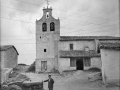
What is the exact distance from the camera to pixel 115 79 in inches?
593

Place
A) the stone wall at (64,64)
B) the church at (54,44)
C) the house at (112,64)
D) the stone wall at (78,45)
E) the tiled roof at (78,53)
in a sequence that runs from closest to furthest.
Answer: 1. the house at (112,64)
2. the stone wall at (64,64)
3. the tiled roof at (78,53)
4. the church at (54,44)
5. the stone wall at (78,45)

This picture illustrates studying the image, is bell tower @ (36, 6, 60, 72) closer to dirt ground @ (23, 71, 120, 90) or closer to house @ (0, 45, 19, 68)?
house @ (0, 45, 19, 68)

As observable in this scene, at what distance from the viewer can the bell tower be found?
105 ft

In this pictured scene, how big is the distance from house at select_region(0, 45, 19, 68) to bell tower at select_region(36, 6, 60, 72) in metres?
5.16

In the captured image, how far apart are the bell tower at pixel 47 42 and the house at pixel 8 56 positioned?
203 inches

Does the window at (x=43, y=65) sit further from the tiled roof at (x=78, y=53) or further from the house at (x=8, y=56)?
the house at (x=8, y=56)

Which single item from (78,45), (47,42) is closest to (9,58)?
(47,42)

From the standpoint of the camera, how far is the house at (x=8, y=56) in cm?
2940

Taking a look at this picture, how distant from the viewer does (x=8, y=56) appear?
103 ft

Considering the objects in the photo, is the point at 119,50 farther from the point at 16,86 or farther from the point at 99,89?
the point at 16,86

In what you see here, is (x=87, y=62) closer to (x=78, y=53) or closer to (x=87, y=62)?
(x=87, y=62)

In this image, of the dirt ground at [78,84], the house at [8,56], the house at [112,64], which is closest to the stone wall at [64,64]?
the dirt ground at [78,84]

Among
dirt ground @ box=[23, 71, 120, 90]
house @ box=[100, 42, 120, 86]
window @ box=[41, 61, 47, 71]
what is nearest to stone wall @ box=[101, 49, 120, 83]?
house @ box=[100, 42, 120, 86]

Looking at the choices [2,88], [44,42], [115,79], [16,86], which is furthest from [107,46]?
[44,42]
